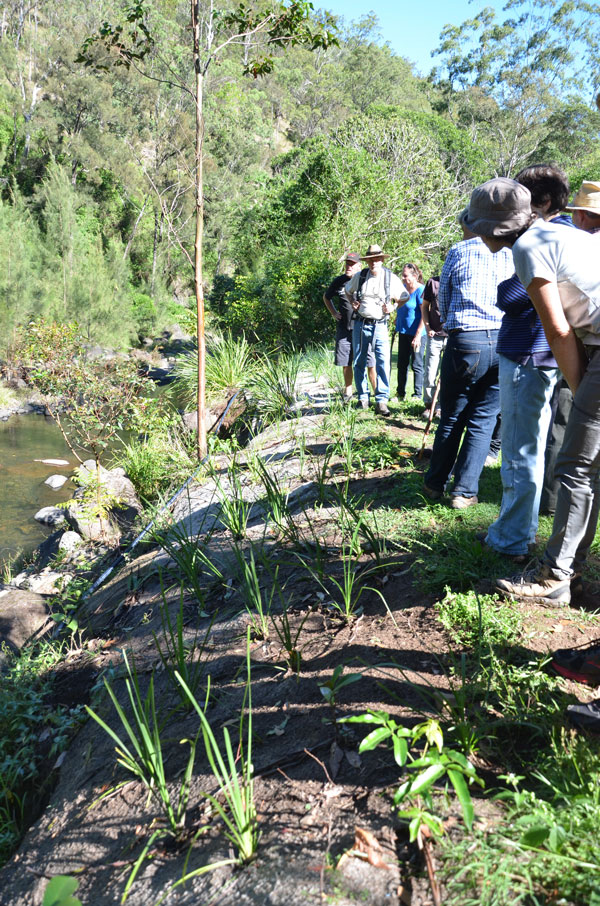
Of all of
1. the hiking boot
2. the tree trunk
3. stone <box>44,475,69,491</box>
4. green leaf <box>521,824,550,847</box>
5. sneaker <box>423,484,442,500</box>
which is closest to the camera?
green leaf <box>521,824,550,847</box>

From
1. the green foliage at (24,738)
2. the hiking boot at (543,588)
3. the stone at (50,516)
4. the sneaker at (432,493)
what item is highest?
the hiking boot at (543,588)

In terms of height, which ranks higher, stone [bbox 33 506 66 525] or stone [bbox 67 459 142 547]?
stone [bbox 67 459 142 547]

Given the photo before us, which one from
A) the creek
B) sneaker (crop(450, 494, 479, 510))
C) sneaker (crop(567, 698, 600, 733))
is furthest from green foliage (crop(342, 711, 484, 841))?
the creek

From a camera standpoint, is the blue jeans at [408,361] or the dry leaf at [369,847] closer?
the dry leaf at [369,847]

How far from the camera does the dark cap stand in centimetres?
317

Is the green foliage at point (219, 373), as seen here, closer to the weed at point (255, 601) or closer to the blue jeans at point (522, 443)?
the weed at point (255, 601)

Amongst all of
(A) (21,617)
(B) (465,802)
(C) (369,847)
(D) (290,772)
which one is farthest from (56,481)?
(B) (465,802)

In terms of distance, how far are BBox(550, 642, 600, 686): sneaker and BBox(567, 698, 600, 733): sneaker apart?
22 centimetres

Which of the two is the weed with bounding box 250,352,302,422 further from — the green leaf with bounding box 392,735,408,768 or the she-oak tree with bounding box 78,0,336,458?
the green leaf with bounding box 392,735,408,768

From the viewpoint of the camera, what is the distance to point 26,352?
9.76 m

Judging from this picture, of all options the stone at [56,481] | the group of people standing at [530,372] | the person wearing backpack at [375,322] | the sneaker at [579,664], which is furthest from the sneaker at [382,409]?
the stone at [56,481]

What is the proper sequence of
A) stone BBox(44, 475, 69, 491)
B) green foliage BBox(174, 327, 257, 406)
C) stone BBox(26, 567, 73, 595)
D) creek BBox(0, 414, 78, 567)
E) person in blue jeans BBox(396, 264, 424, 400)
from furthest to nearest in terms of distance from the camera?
1. stone BBox(44, 475, 69, 491)
2. green foliage BBox(174, 327, 257, 406)
3. creek BBox(0, 414, 78, 567)
4. person in blue jeans BBox(396, 264, 424, 400)
5. stone BBox(26, 567, 73, 595)

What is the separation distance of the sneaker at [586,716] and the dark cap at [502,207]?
2.22 m

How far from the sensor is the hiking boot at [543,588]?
2.89 meters
